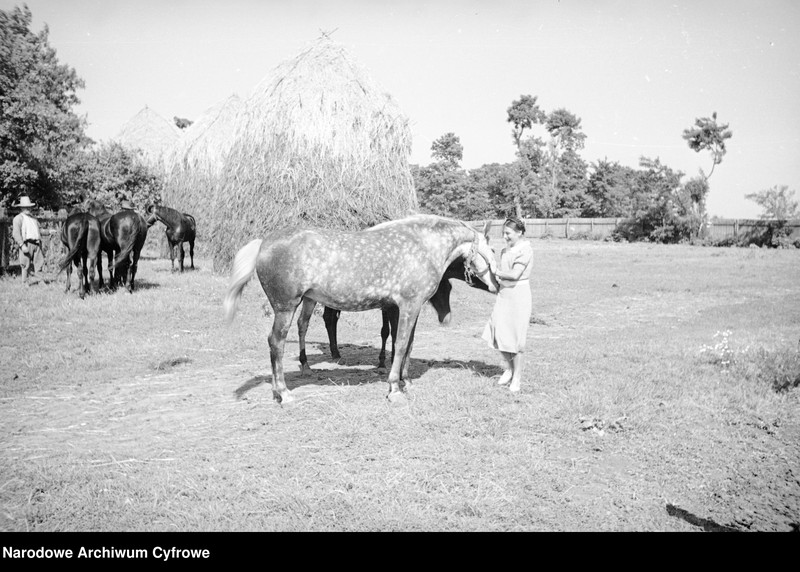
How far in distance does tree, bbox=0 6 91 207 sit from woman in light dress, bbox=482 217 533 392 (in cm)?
1395

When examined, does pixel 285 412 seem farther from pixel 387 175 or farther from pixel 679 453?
pixel 387 175

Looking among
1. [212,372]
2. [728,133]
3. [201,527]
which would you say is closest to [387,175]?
[212,372]

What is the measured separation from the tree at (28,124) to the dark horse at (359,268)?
12.2 metres

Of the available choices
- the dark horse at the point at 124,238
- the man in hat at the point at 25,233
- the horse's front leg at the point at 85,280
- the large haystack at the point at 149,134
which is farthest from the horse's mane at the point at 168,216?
the large haystack at the point at 149,134

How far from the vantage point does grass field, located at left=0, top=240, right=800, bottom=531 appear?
366 centimetres

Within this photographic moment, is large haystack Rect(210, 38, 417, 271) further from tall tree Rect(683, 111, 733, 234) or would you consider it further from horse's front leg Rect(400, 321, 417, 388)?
tall tree Rect(683, 111, 733, 234)

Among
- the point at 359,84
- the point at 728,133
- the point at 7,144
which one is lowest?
the point at 7,144

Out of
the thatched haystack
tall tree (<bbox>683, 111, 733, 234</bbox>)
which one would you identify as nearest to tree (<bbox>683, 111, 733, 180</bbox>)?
tall tree (<bbox>683, 111, 733, 234</bbox>)

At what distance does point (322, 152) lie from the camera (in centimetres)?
1112

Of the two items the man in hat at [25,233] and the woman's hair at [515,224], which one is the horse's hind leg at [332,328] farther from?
the man in hat at [25,233]

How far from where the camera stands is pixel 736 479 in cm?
427

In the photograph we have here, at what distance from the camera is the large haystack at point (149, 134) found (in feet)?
94.9

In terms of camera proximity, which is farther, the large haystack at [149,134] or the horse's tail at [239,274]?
the large haystack at [149,134]

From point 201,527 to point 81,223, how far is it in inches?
435
